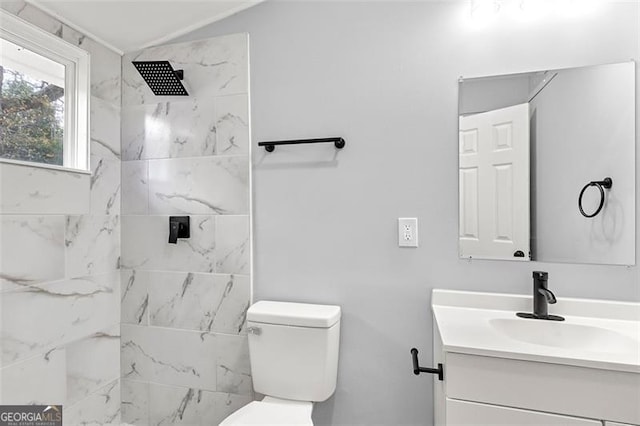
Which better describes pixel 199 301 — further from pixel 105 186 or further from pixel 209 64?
pixel 209 64

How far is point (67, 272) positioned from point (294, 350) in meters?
1.10

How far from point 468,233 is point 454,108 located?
52 centimetres

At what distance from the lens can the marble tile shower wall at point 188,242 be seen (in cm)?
172

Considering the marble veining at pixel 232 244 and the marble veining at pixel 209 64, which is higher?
the marble veining at pixel 209 64

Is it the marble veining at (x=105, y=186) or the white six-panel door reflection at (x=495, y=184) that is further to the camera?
the marble veining at (x=105, y=186)

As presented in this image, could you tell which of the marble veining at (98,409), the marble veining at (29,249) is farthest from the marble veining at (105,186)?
the marble veining at (98,409)

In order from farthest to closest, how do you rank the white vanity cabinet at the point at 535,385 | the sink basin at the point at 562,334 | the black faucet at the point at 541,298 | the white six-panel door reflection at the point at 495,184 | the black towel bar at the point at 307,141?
the black towel bar at the point at 307,141, the white six-panel door reflection at the point at 495,184, the black faucet at the point at 541,298, the sink basin at the point at 562,334, the white vanity cabinet at the point at 535,385

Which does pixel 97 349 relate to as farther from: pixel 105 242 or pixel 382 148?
pixel 382 148

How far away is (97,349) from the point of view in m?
1.77

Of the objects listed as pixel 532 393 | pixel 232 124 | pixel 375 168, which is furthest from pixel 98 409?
pixel 532 393

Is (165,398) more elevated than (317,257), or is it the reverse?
(317,257)

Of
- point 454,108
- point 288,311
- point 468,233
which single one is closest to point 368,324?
point 288,311

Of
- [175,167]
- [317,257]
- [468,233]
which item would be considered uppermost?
[175,167]

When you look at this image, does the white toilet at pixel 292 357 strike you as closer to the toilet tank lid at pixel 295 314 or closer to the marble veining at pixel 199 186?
the toilet tank lid at pixel 295 314
